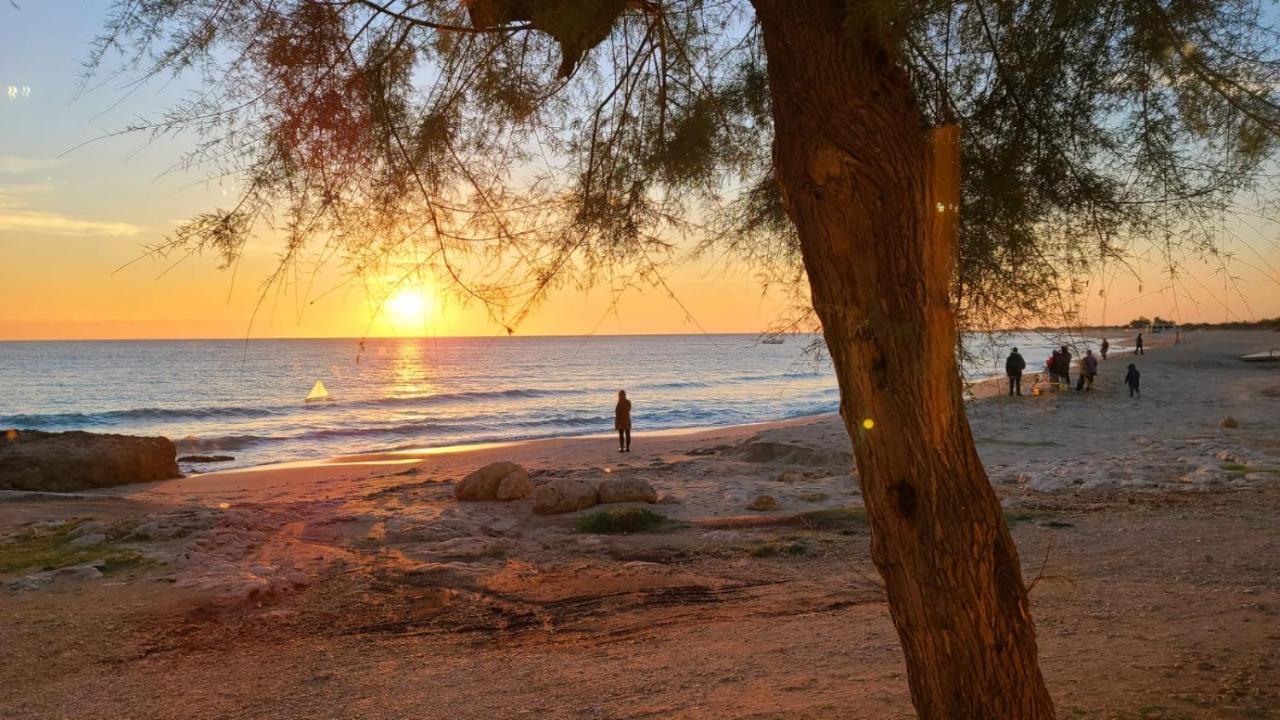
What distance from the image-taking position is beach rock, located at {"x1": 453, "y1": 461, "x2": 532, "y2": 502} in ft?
45.5

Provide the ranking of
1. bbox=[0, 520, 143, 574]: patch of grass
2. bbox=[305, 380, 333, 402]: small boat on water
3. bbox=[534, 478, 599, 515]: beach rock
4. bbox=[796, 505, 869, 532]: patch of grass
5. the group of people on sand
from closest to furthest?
1. bbox=[0, 520, 143, 574]: patch of grass
2. bbox=[796, 505, 869, 532]: patch of grass
3. bbox=[534, 478, 599, 515]: beach rock
4. the group of people on sand
5. bbox=[305, 380, 333, 402]: small boat on water

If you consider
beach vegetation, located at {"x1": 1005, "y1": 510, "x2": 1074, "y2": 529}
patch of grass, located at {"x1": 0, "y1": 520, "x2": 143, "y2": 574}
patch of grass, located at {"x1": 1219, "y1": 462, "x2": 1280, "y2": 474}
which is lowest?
patch of grass, located at {"x1": 0, "y1": 520, "x2": 143, "y2": 574}

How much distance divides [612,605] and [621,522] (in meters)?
3.47

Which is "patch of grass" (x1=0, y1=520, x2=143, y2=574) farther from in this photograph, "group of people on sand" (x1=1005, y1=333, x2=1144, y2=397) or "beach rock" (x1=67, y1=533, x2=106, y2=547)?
"group of people on sand" (x1=1005, y1=333, x2=1144, y2=397)

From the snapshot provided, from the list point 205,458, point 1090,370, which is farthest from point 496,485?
point 1090,370

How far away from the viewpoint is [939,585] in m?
2.85

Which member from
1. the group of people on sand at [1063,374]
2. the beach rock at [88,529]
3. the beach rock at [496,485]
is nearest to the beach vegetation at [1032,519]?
the beach rock at [496,485]

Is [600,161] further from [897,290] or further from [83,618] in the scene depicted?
[83,618]

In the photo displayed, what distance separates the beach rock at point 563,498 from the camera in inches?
497

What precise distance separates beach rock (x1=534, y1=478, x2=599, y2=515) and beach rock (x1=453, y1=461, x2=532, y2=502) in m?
1.06

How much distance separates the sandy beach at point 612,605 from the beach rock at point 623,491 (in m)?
0.49

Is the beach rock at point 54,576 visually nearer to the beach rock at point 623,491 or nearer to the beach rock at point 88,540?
the beach rock at point 88,540

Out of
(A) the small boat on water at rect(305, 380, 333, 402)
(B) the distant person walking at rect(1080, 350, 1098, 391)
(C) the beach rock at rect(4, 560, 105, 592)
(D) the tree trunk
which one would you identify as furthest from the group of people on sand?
(A) the small boat on water at rect(305, 380, 333, 402)

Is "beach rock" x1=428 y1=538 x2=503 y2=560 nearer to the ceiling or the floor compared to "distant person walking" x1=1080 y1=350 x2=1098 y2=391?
nearer to the floor
